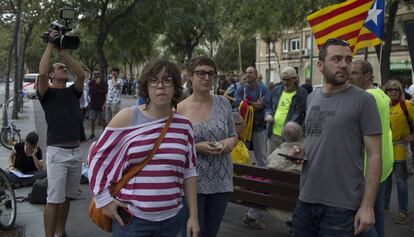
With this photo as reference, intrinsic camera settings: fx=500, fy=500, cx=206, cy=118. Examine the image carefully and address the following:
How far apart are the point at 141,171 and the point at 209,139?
1.11 metres

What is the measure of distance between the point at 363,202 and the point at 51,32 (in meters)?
3.34

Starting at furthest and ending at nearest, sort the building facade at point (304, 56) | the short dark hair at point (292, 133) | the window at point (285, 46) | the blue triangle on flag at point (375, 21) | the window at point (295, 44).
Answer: the window at point (285, 46) → the window at point (295, 44) → the building facade at point (304, 56) → the blue triangle on flag at point (375, 21) → the short dark hair at point (292, 133)

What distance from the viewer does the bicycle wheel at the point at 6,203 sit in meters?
5.74

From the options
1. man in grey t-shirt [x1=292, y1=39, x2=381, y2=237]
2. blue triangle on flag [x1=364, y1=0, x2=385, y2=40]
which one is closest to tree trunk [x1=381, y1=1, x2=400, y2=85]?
blue triangle on flag [x1=364, y1=0, x2=385, y2=40]

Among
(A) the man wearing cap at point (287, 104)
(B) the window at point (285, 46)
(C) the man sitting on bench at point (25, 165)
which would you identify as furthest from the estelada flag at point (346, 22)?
(B) the window at point (285, 46)

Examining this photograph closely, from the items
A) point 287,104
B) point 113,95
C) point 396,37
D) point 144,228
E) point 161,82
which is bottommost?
point 144,228

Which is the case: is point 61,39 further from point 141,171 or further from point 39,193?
point 39,193

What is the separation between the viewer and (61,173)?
4.96m

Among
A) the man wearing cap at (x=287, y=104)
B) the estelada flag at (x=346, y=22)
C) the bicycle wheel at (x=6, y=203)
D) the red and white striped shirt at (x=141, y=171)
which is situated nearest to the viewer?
the red and white striped shirt at (x=141, y=171)

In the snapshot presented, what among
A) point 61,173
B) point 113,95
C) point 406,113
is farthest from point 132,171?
point 113,95

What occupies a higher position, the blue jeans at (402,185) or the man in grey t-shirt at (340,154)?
the man in grey t-shirt at (340,154)

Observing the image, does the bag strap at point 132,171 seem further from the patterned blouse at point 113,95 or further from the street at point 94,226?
the patterned blouse at point 113,95

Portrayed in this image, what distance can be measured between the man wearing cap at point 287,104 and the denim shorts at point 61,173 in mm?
2963

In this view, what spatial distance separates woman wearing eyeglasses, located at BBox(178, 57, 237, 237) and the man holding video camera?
1727 millimetres
